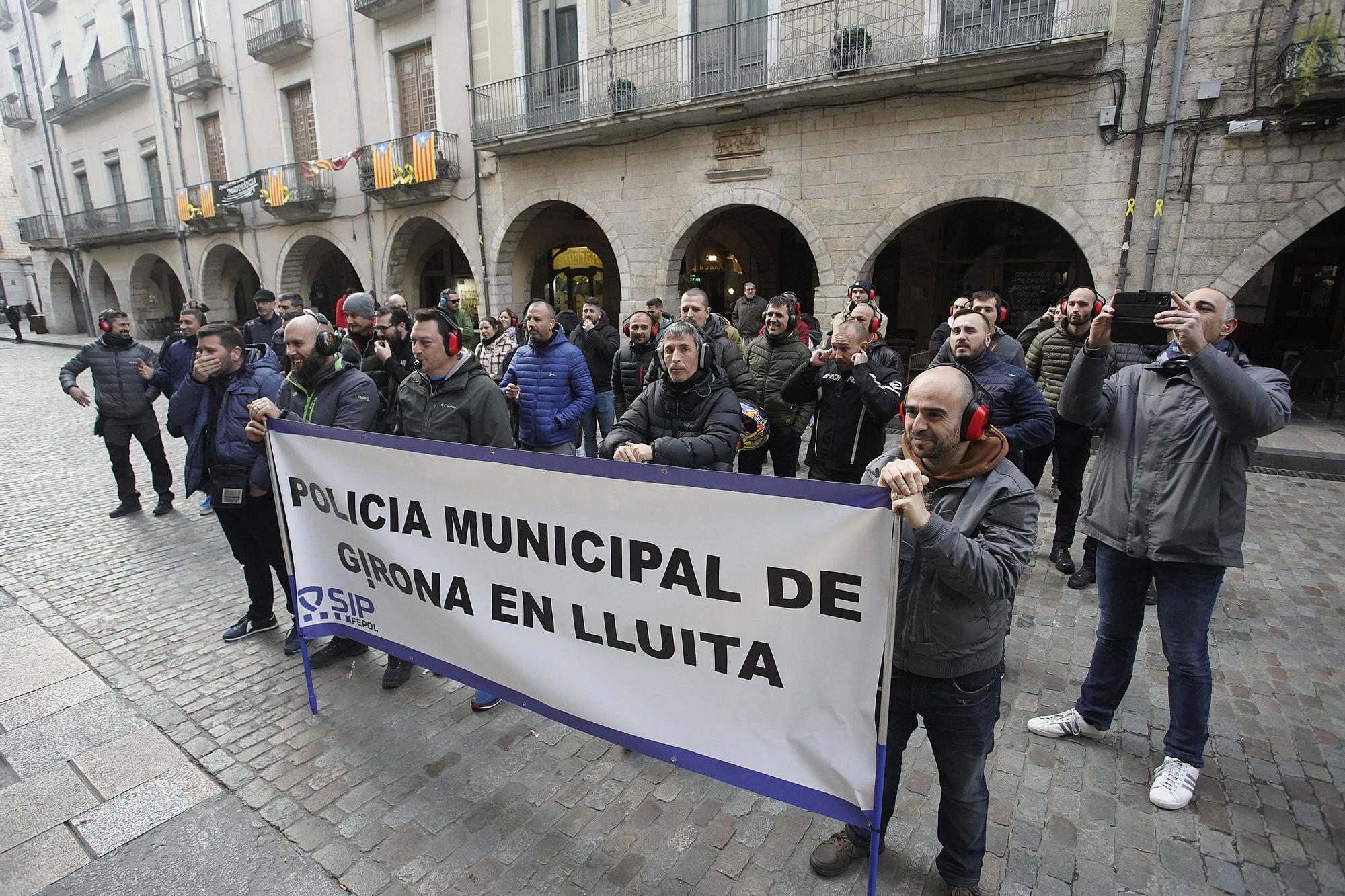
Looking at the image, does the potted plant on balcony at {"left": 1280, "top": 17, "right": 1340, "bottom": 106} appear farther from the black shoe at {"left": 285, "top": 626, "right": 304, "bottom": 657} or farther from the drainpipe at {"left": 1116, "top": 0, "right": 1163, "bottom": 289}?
the black shoe at {"left": 285, "top": 626, "right": 304, "bottom": 657}

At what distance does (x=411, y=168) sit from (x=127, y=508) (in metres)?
11.9

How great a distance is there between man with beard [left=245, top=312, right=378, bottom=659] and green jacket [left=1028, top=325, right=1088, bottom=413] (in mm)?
4891

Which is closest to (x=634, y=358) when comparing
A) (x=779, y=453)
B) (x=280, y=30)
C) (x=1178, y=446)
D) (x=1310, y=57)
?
(x=779, y=453)

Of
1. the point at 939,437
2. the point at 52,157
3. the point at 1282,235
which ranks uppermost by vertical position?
the point at 52,157

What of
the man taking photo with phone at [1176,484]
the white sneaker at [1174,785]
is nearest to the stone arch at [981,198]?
the man taking photo with phone at [1176,484]

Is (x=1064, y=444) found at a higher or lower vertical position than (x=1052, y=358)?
lower

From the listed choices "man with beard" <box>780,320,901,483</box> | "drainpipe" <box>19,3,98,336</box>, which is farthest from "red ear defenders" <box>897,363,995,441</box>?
"drainpipe" <box>19,3,98,336</box>

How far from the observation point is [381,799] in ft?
9.94

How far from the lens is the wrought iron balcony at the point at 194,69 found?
69.3ft

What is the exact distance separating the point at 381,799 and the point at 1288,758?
4.17m

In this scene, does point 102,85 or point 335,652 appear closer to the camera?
point 335,652

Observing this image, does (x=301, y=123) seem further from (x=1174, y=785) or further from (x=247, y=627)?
(x=1174, y=785)

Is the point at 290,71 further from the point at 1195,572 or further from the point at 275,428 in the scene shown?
the point at 1195,572

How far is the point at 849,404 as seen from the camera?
4258mm
